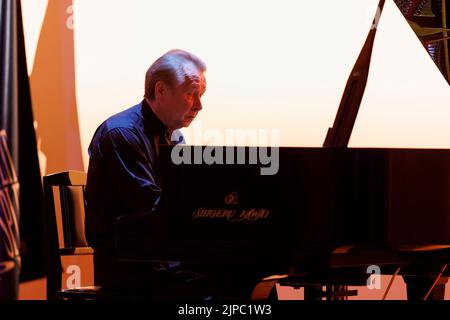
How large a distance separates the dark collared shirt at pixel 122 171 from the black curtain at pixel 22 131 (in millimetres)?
827

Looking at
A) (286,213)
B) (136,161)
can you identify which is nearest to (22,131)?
(136,161)

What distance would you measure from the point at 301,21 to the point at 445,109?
2.92 feet

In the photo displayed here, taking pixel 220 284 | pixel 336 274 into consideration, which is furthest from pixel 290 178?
pixel 336 274

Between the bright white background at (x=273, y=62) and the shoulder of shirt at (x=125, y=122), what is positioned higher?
the bright white background at (x=273, y=62)

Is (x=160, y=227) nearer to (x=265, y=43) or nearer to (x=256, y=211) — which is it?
(x=256, y=211)

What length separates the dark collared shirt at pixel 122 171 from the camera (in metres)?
2.38

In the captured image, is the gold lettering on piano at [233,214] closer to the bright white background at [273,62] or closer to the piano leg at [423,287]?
the piano leg at [423,287]

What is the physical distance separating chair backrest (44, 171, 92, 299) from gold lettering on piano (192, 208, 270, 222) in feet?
2.20

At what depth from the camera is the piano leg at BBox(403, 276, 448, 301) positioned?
8.77ft

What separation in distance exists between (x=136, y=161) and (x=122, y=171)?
6 cm

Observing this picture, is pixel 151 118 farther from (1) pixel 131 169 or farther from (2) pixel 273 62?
(2) pixel 273 62

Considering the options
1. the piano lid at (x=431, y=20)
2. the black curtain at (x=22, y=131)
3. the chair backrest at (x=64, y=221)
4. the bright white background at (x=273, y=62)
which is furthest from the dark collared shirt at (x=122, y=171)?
the bright white background at (x=273, y=62)

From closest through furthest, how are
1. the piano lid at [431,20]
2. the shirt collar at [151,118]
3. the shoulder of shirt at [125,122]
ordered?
the shoulder of shirt at [125,122] < the shirt collar at [151,118] < the piano lid at [431,20]

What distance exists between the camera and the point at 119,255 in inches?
87.5
